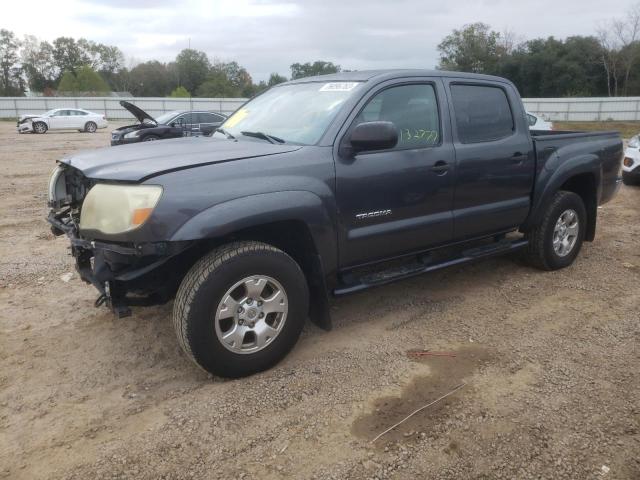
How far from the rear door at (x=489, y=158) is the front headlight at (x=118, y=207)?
2.32 meters

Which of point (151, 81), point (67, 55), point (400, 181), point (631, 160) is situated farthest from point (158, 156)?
point (67, 55)

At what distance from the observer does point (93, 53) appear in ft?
300

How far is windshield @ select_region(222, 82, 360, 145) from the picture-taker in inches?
142

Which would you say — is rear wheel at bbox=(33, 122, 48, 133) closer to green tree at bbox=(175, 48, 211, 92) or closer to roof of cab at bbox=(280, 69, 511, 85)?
roof of cab at bbox=(280, 69, 511, 85)

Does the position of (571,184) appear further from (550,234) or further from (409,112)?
(409,112)

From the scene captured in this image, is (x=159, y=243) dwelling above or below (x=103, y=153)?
below

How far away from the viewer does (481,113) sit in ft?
14.3

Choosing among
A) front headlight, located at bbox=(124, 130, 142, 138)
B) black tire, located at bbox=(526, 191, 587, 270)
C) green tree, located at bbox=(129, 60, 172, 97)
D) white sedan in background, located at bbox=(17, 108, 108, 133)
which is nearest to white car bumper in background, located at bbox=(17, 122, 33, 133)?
white sedan in background, located at bbox=(17, 108, 108, 133)

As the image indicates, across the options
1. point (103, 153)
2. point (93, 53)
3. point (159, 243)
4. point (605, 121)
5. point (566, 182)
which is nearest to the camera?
point (159, 243)

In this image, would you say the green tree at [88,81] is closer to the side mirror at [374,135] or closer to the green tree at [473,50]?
the green tree at [473,50]

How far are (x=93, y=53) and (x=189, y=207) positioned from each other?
4004 inches

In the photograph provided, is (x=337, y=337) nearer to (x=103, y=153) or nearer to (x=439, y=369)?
(x=439, y=369)

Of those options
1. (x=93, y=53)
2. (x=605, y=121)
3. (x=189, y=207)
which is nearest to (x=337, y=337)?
(x=189, y=207)

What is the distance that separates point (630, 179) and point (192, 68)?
66.3 meters
